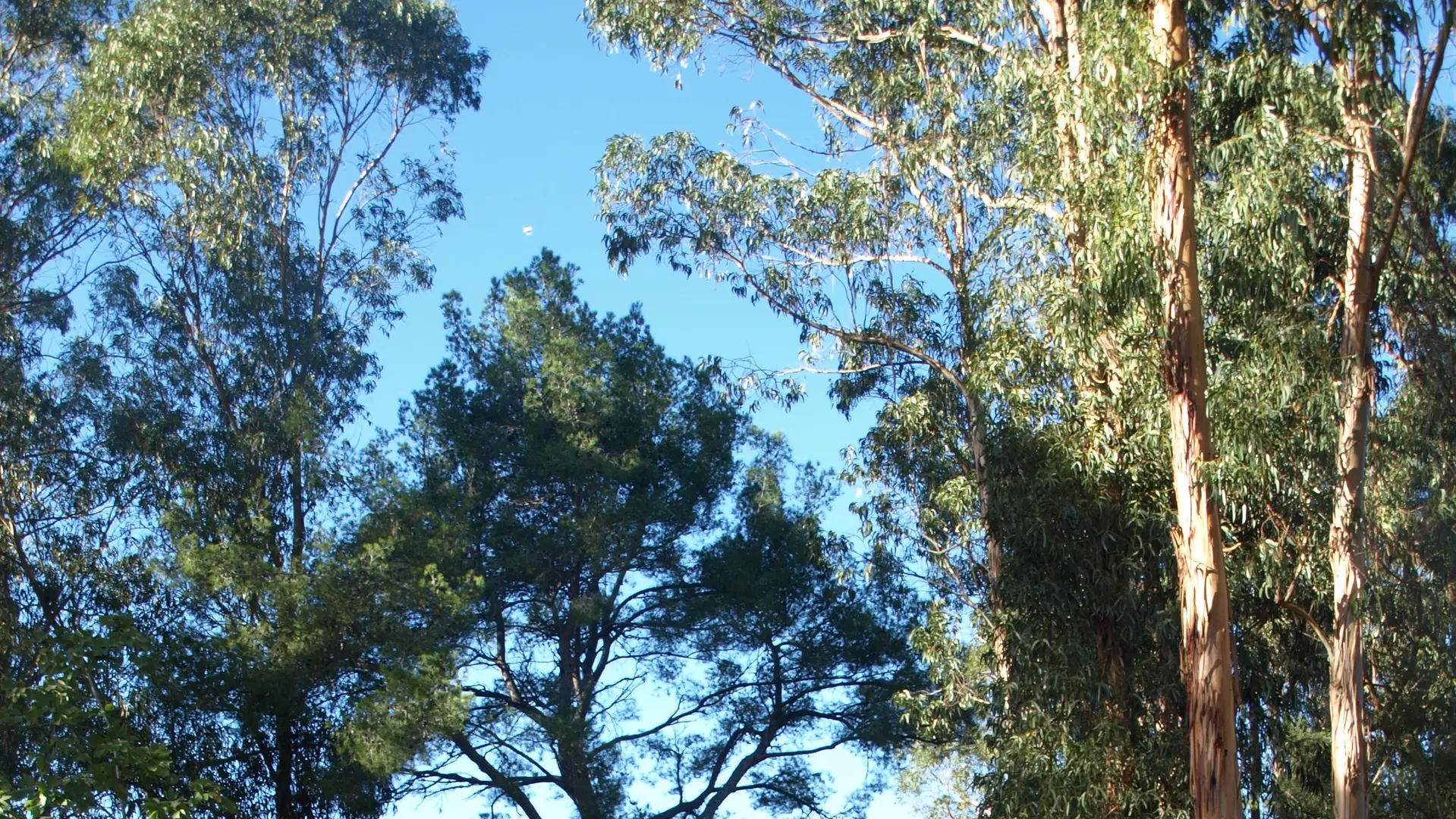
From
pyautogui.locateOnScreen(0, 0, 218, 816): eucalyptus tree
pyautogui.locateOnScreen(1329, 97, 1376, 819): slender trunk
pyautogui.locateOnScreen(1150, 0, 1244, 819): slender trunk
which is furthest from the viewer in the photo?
pyautogui.locateOnScreen(0, 0, 218, 816): eucalyptus tree

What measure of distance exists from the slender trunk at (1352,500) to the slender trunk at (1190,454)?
139 centimetres

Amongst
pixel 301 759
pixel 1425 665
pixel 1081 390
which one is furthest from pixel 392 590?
pixel 1425 665

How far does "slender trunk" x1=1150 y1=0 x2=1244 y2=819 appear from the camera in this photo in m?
7.10

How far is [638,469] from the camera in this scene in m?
14.1

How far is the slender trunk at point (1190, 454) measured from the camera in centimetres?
710

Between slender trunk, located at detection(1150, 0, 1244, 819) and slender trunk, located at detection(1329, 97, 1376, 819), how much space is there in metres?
1.39

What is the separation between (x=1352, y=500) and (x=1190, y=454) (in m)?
1.80

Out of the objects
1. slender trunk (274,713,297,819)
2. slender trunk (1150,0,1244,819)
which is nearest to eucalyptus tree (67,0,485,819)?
slender trunk (274,713,297,819)

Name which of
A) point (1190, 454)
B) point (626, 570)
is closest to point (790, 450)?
point (626, 570)

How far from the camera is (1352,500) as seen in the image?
28.2 ft

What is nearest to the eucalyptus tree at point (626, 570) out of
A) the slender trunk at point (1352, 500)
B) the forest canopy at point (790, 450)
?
the forest canopy at point (790, 450)

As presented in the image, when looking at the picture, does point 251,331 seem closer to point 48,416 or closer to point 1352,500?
point 48,416

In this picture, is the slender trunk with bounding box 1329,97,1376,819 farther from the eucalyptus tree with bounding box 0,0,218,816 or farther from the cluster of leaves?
the eucalyptus tree with bounding box 0,0,218,816

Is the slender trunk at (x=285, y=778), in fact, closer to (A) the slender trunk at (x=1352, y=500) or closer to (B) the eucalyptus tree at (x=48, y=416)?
(B) the eucalyptus tree at (x=48, y=416)
